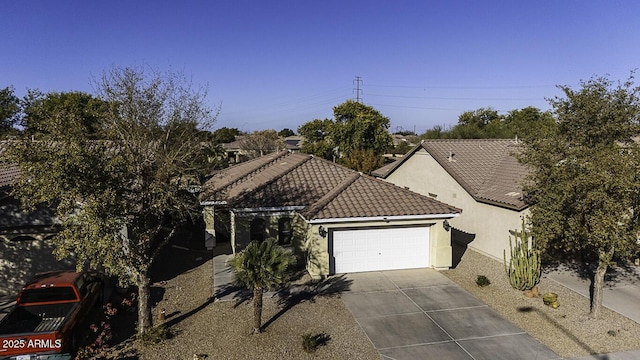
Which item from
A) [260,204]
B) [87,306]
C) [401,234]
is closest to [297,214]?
[260,204]

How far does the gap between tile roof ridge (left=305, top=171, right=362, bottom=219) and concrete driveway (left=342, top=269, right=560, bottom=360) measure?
10.3 feet

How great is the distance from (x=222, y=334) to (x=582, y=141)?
39.0 ft

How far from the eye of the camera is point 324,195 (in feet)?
60.3

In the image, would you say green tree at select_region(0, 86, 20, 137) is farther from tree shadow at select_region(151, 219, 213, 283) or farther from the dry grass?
the dry grass

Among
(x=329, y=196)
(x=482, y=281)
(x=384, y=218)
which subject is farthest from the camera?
(x=329, y=196)

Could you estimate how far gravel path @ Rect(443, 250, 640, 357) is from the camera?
10.9m

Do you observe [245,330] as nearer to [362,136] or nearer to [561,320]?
[561,320]

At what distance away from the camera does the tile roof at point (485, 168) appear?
61.6 feet

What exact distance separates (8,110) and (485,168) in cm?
3377

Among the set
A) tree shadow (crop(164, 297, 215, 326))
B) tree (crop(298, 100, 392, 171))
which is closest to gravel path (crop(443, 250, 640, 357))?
tree shadow (crop(164, 297, 215, 326))

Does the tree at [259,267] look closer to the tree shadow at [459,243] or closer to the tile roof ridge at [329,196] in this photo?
the tile roof ridge at [329,196]

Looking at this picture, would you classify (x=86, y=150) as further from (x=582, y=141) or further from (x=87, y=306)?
(x=582, y=141)

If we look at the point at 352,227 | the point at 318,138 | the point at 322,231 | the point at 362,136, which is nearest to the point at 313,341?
the point at 322,231

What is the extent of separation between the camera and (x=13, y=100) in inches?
1276
